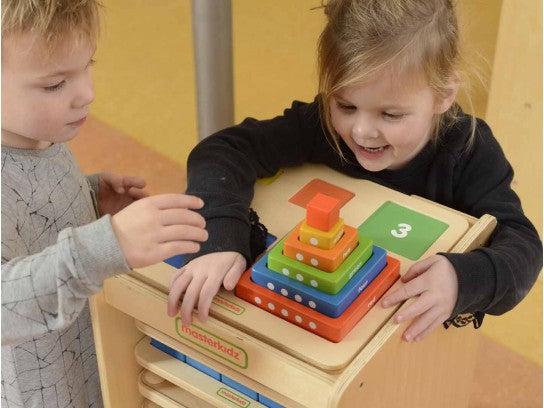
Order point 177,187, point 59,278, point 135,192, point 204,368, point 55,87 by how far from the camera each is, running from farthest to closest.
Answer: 1. point 177,187
2. point 135,192
3. point 204,368
4. point 55,87
5. point 59,278

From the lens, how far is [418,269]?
2.81 ft

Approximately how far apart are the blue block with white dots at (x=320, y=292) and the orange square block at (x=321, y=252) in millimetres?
23

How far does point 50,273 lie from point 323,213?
249 mm

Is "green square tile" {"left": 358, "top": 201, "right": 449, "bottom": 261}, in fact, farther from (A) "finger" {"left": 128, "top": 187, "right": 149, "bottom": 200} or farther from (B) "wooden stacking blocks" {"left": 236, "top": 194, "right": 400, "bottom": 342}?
(A) "finger" {"left": 128, "top": 187, "right": 149, "bottom": 200}

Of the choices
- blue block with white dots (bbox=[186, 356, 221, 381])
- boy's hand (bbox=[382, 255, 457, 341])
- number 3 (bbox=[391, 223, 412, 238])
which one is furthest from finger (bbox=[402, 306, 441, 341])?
blue block with white dots (bbox=[186, 356, 221, 381])

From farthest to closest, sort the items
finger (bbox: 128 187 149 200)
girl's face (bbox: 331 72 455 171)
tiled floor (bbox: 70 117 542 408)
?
tiled floor (bbox: 70 117 542 408) < finger (bbox: 128 187 149 200) < girl's face (bbox: 331 72 455 171)

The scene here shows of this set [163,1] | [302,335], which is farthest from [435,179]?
[163,1]

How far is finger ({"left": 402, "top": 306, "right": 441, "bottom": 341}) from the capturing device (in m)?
0.82

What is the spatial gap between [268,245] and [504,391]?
2.24 ft

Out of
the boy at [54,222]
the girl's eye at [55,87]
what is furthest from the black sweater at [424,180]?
the girl's eye at [55,87]

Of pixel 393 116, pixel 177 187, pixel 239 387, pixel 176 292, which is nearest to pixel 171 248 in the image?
pixel 176 292

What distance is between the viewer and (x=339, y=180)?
102 cm

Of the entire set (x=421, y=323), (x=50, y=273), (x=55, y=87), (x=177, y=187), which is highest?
(x=55, y=87)

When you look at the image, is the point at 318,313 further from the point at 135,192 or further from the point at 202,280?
the point at 135,192
